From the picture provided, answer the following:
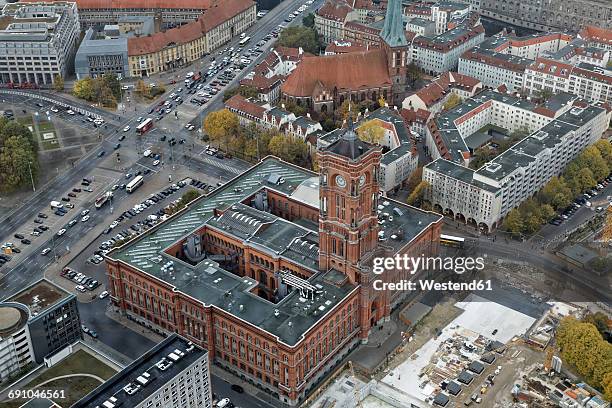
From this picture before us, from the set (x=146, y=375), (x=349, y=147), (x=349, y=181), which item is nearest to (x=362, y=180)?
(x=349, y=181)

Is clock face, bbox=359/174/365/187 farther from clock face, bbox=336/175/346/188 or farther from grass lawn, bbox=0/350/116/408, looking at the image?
grass lawn, bbox=0/350/116/408

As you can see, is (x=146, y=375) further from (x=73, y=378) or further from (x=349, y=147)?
(x=349, y=147)

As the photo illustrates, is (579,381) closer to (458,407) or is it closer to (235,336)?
(458,407)

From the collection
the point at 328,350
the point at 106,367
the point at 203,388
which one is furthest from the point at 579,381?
the point at 106,367

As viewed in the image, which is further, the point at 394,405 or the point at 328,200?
the point at 328,200

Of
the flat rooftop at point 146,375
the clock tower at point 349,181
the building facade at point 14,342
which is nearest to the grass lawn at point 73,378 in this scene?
the building facade at point 14,342

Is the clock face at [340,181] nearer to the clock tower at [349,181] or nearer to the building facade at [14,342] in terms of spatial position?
the clock tower at [349,181]
